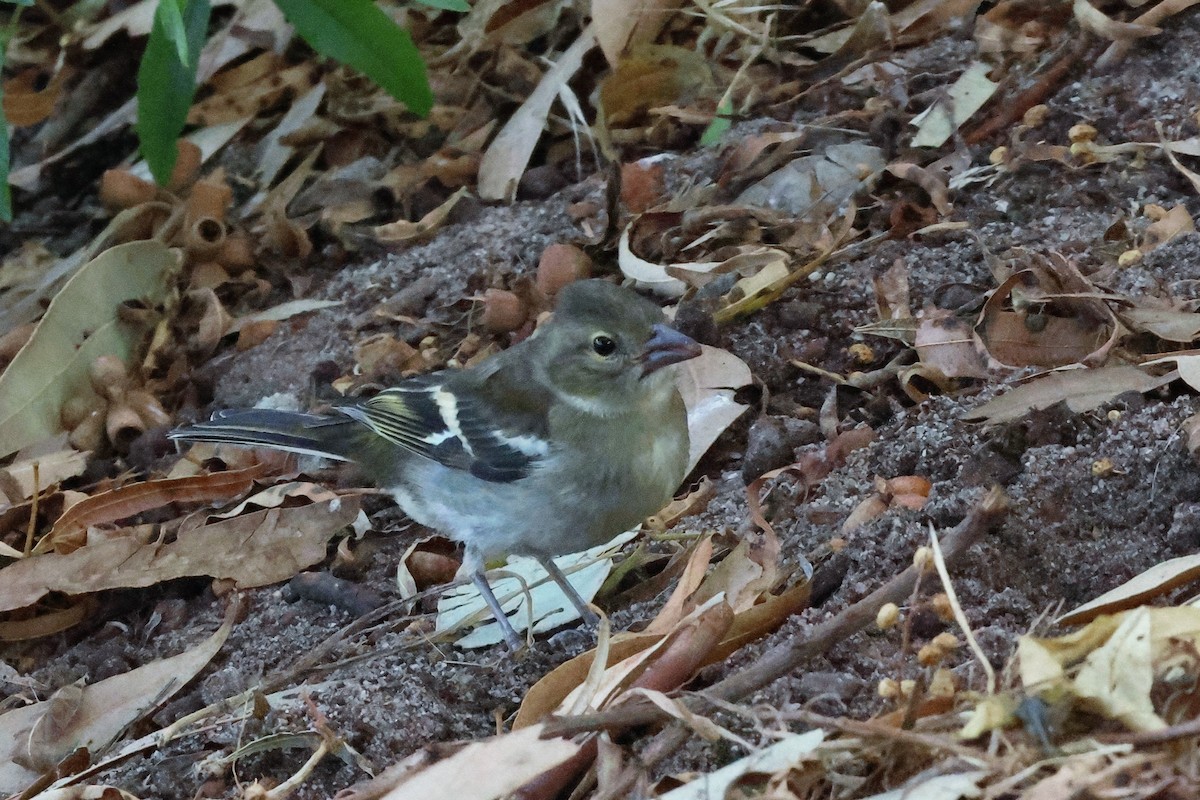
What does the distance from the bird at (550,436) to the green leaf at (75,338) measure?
1116 millimetres

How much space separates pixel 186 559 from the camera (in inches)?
164

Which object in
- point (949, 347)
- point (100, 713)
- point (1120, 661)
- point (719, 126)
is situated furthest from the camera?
point (719, 126)

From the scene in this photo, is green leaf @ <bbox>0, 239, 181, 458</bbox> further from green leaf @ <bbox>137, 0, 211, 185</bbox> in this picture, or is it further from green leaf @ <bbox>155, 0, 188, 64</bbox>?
green leaf @ <bbox>155, 0, 188, 64</bbox>

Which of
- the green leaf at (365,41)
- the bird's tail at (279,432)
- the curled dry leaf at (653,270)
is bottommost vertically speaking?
the bird's tail at (279,432)

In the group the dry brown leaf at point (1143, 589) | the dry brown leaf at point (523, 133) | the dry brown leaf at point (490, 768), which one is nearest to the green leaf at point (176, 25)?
the dry brown leaf at point (523, 133)

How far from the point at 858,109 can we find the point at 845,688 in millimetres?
3122

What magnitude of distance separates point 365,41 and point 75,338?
1645mm

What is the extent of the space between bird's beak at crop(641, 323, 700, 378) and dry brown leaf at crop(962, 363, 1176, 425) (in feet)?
2.54

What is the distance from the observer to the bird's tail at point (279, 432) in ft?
13.9

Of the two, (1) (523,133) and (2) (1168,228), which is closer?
(2) (1168,228)

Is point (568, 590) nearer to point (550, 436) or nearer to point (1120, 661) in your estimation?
point (550, 436)

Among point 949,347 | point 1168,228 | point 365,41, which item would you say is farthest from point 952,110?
point 365,41

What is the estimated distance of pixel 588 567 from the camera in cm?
393

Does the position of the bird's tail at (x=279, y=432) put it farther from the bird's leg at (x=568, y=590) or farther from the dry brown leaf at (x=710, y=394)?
the dry brown leaf at (x=710, y=394)
